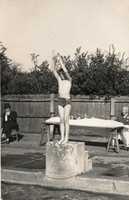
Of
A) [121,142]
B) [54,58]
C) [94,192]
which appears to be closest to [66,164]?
[94,192]

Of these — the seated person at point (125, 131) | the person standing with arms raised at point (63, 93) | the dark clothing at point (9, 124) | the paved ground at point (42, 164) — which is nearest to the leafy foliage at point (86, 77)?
the paved ground at point (42, 164)

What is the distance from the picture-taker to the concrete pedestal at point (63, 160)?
36.9 ft

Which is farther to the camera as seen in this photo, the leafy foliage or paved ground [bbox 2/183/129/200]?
the leafy foliage

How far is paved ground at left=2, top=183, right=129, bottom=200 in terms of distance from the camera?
32.9 ft

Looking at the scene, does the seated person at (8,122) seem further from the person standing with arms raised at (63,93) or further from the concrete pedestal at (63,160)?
the concrete pedestal at (63,160)

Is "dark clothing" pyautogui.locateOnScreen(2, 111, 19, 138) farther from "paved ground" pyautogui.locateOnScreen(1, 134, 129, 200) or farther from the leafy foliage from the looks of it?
the leafy foliage

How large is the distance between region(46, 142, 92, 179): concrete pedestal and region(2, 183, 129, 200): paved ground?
509 mm

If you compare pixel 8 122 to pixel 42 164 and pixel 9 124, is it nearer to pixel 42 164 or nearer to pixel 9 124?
pixel 9 124

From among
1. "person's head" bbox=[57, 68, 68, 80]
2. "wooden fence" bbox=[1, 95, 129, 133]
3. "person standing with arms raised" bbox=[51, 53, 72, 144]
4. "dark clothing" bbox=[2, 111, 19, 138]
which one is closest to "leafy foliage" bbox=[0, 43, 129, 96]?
"wooden fence" bbox=[1, 95, 129, 133]

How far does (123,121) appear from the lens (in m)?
16.5

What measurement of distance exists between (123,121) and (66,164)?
5554 millimetres

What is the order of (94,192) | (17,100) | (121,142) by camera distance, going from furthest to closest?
(17,100)
(121,142)
(94,192)

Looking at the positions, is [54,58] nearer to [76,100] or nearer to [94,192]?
[94,192]

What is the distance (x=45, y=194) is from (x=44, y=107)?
11.8 metres
